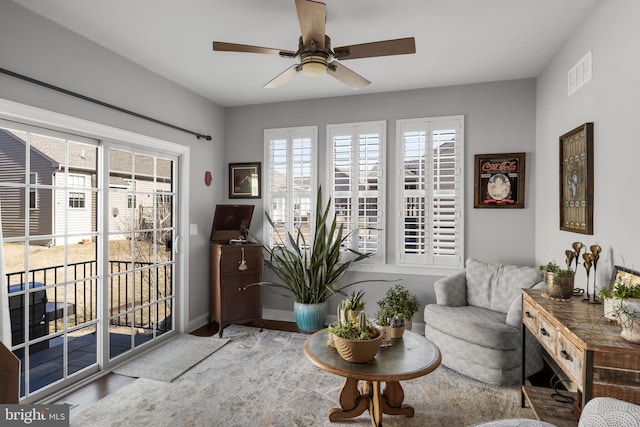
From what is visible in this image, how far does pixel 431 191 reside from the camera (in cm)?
386

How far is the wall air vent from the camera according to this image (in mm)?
2443

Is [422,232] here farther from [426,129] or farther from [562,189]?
[562,189]

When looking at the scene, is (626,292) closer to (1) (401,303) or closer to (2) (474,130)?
(1) (401,303)

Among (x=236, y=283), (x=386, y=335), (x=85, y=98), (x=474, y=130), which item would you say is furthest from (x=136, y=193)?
(x=474, y=130)

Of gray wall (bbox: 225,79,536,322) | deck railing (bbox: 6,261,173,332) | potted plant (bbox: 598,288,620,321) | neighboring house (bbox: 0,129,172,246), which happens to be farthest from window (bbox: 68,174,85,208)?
potted plant (bbox: 598,288,620,321)

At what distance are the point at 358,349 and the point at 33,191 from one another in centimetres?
248

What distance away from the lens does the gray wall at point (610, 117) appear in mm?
1925

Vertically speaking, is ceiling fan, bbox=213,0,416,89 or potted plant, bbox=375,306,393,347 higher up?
ceiling fan, bbox=213,0,416,89

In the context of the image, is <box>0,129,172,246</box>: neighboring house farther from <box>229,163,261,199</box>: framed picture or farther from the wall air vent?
the wall air vent

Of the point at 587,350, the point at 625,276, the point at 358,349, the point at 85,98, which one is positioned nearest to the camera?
the point at 587,350

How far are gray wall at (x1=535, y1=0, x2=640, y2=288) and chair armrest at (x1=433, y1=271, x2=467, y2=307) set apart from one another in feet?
2.73

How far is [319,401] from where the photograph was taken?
2521 millimetres

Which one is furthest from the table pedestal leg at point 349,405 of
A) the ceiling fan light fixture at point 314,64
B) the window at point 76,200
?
the window at point 76,200

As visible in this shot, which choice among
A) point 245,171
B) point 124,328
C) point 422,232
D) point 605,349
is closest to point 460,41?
point 422,232
